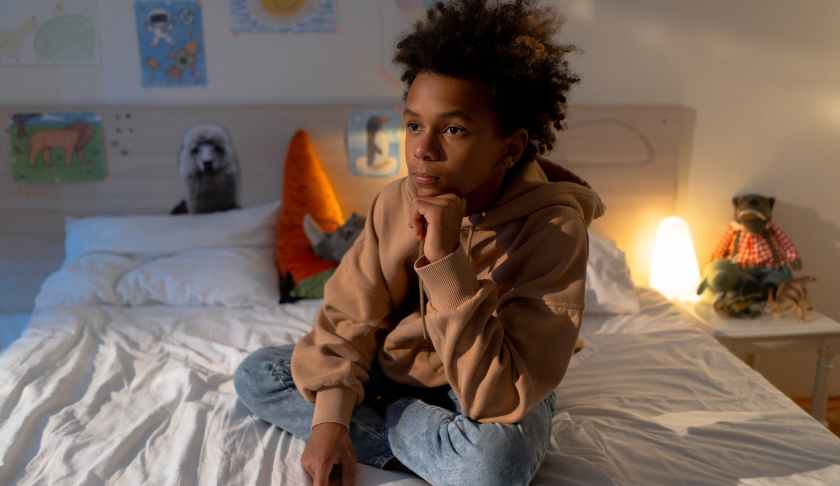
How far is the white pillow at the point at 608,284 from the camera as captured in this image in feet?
6.68

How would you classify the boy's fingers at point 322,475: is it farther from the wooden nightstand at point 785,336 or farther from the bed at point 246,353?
the wooden nightstand at point 785,336

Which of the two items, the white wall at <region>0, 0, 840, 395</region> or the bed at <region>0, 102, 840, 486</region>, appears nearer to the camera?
the bed at <region>0, 102, 840, 486</region>

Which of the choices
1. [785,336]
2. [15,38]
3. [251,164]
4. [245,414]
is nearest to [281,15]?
[251,164]

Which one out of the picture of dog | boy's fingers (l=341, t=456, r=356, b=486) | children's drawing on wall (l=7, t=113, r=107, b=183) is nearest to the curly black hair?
boy's fingers (l=341, t=456, r=356, b=486)

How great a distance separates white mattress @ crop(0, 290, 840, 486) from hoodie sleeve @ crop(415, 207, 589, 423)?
0.19 metres

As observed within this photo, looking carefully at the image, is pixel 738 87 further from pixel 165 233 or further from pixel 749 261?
pixel 165 233

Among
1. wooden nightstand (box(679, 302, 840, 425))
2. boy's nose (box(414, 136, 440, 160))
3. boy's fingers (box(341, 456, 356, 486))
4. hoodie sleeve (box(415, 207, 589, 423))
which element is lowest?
wooden nightstand (box(679, 302, 840, 425))

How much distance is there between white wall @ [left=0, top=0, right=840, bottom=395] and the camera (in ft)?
7.41

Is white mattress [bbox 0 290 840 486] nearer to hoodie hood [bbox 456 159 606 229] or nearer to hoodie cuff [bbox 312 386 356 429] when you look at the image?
hoodie cuff [bbox 312 386 356 429]

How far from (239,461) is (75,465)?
0.26 meters

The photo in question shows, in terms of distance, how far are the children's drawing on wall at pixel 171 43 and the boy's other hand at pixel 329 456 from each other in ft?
4.85

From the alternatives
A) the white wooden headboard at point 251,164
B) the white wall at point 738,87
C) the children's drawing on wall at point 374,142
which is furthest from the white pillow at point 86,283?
the white wall at point 738,87

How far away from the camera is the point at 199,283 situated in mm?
2033

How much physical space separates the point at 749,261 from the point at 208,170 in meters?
1.73
